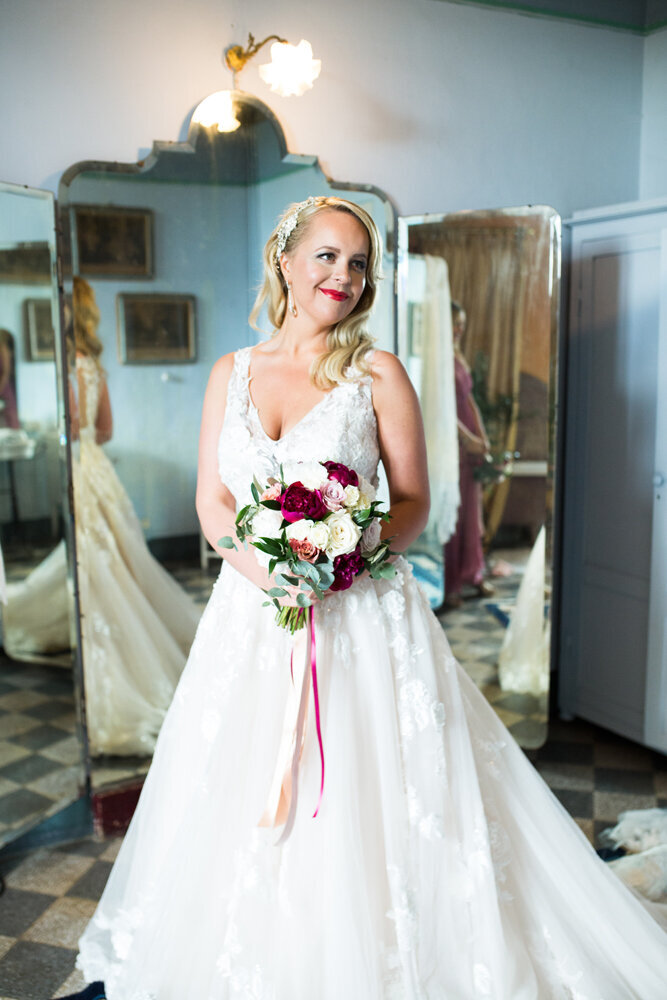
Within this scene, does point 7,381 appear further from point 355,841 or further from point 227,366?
point 355,841

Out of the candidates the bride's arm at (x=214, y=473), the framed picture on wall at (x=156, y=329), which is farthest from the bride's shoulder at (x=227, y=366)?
the framed picture on wall at (x=156, y=329)

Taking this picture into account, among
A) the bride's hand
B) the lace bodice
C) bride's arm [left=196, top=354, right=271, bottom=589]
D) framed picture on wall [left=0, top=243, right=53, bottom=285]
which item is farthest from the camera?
framed picture on wall [left=0, top=243, right=53, bottom=285]

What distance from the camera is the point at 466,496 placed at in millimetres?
3400

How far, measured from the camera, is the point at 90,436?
2826 mm

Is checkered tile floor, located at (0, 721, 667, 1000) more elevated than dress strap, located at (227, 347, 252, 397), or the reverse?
dress strap, located at (227, 347, 252, 397)

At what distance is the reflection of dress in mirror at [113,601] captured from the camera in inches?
110

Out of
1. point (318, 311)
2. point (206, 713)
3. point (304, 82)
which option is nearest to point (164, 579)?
point (206, 713)

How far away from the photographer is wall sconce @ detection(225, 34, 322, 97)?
2.86 metres

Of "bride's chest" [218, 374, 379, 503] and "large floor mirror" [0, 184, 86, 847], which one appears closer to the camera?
"bride's chest" [218, 374, 379, 503]

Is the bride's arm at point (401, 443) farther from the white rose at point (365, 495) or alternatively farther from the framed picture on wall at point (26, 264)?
the framed picture on wall at point (26, 264)

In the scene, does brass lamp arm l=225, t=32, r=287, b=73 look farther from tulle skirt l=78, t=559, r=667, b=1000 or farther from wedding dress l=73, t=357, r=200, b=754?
tulle skirt l=78, t=559, r=667, b=1000

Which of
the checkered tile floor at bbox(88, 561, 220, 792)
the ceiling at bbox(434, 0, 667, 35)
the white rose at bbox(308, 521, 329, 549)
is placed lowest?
the checkered tile floor at bbox(88, 561, 220, 792)

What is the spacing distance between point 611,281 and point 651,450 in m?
0.70

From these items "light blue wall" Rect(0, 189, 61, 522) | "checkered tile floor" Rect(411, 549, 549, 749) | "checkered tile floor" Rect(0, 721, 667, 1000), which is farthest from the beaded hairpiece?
"checkered tile floor" Rect(0, 721, 667, 1000)
